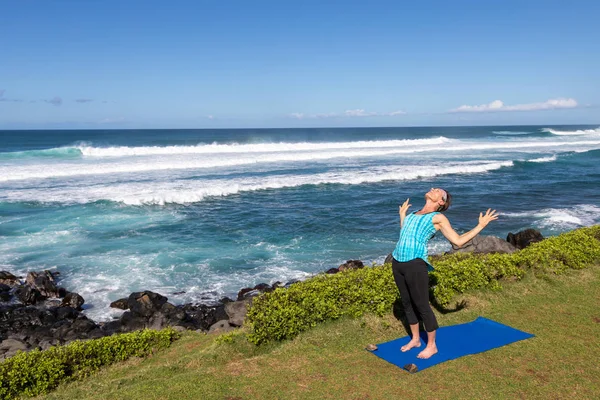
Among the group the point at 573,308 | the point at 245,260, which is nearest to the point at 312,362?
the point at 573,308

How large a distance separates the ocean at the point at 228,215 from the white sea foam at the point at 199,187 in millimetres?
91

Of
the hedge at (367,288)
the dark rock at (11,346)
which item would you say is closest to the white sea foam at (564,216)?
the hedge at (367,288)

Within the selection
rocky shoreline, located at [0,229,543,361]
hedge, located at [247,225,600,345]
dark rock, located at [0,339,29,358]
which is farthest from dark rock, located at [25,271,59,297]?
hedge, located at [247,225,600,345]

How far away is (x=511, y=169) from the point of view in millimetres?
39812

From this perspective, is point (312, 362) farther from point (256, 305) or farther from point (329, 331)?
point (256, 305)

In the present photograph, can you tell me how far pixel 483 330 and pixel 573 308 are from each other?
2185 mm

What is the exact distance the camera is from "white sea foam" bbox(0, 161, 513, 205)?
26.0 metres

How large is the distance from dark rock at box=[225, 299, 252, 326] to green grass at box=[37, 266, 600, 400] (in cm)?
201

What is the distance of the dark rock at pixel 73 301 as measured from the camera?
12523 millimetres

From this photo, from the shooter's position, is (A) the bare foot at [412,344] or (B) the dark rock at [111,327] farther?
(B) the dark rock at [111,327]

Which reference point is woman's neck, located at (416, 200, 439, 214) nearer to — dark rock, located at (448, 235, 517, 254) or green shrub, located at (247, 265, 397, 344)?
green shrub, located at (247, 265, 397, 344)

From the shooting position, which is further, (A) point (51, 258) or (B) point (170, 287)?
(A) point (51, 258)

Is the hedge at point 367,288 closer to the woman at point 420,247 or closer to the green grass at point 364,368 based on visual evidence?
the green grass at point 364,368

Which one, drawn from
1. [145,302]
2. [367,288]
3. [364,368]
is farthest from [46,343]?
[364,368]
